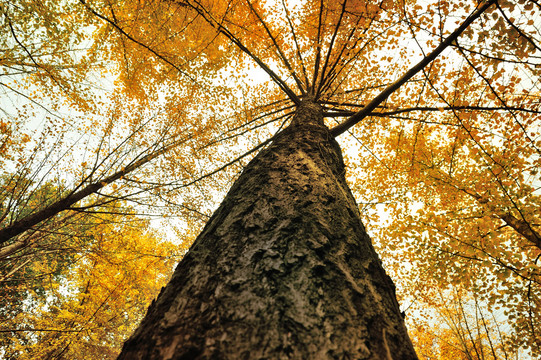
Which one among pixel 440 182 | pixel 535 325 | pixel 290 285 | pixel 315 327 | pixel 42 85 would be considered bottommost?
pixel 315 327

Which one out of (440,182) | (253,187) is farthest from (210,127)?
(440,182)

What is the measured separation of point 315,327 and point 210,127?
6.00m

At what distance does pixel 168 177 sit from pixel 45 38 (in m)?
3.85

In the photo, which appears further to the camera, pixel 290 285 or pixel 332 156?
pixel 332 156

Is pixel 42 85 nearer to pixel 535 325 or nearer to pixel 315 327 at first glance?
pixel 315 327

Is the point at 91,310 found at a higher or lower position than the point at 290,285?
lower

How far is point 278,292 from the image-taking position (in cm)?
69

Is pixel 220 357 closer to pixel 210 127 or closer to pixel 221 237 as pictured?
pixel 221 237

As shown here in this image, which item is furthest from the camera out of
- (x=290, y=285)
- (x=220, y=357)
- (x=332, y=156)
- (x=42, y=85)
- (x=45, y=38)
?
(x=42, y=85)

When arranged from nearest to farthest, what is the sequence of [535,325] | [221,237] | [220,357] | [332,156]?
[220,357] → [221,237] → [332,156] → [535,325]

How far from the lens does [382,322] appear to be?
72 cm

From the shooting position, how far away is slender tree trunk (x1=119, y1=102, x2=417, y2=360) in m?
0.56

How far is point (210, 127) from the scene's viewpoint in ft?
19.6

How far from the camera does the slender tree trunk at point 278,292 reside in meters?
0.56
